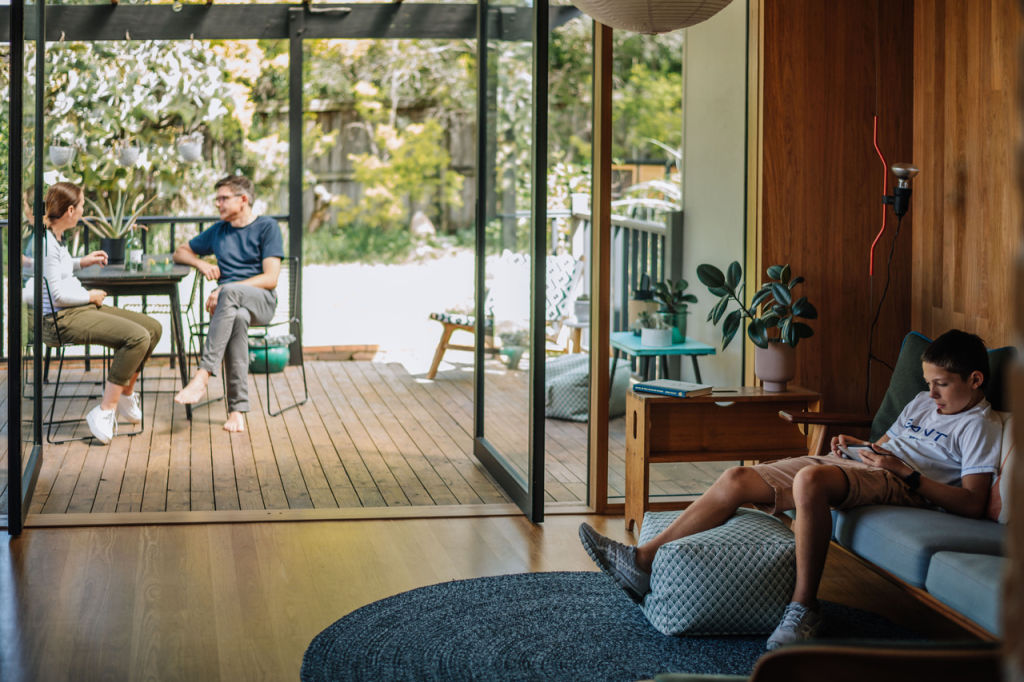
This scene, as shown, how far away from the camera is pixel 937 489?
10.3 ft

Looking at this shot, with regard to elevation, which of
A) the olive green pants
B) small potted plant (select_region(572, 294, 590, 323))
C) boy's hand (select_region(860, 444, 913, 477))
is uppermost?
small potted plant (select_region(572, 294, 590, 323))

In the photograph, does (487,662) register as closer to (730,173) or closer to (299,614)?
(299,614)

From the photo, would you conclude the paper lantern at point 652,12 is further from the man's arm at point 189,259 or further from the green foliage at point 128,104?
the green foliage at point 128,104

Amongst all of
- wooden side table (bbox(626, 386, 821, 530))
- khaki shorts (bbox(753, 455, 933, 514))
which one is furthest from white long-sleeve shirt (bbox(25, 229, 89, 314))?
khaki shorts (bbox(753, 455, 933, 514))

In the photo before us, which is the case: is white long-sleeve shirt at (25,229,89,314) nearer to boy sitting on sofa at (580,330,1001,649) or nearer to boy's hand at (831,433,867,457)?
boy sitting on sofa at (580,330,1001,649)

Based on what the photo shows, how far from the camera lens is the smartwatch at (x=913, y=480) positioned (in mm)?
3168

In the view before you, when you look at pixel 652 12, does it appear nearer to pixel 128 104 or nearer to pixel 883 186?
pixel 883 186

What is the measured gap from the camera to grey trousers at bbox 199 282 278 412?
5910mm

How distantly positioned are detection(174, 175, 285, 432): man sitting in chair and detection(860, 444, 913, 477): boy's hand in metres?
3.53

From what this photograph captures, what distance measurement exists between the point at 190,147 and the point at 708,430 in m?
5.15

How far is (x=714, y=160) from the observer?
4.76 metres

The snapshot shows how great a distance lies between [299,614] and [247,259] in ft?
11.2

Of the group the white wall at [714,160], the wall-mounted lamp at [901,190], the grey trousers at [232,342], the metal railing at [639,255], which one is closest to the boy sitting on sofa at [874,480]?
the wall-mounted lamp at [901,190]

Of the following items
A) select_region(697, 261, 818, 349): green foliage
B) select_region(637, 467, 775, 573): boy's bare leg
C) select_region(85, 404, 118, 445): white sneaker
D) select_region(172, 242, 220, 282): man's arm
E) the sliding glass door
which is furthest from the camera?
select_region(172, 242, 220, 282): man's arm
